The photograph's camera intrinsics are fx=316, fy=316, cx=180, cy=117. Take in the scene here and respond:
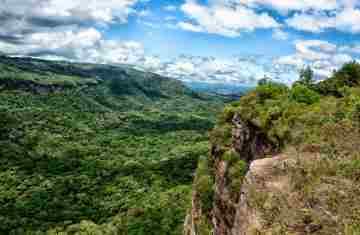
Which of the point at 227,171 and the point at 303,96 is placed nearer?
→ the point at 227,171

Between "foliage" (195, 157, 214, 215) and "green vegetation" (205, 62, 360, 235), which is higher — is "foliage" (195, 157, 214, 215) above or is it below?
below

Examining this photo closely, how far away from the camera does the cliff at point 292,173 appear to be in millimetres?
13961

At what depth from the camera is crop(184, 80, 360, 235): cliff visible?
550 inches

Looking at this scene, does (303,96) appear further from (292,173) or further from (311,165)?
(292,173)

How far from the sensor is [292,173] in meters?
16.8

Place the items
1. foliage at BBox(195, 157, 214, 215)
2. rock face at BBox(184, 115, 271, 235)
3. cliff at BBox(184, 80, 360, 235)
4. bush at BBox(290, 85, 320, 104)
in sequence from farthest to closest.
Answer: foliage at BBox(195, 157, 214, 215)
bush at BBox(290, 85, 320, 104)
rock face at BBox(184, 115, 271, 235)
cliff at BBox(184, 80, 360, 235)

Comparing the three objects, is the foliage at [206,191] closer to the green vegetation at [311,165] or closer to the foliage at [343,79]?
the green vegetation at [311,165]

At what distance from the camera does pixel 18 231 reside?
11331cm

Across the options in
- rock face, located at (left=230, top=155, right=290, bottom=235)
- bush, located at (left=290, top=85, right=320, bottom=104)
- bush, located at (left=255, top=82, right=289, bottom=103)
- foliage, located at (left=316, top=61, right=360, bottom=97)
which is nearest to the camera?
rock face, located at (left=230, top=155, right=290, bottom=235)

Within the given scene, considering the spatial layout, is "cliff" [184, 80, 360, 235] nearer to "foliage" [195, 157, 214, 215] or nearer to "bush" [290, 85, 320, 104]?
"bush" [290, 85, 320, 104]

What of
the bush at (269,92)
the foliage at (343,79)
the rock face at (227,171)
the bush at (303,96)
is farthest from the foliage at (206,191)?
the foliage at (343,79)

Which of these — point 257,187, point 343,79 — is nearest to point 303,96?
point 343,79

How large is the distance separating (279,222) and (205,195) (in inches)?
980

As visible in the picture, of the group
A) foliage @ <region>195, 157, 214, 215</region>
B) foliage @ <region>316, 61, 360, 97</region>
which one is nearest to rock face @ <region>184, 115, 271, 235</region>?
foliage @ <region>195, 157, 214, 215</region>
